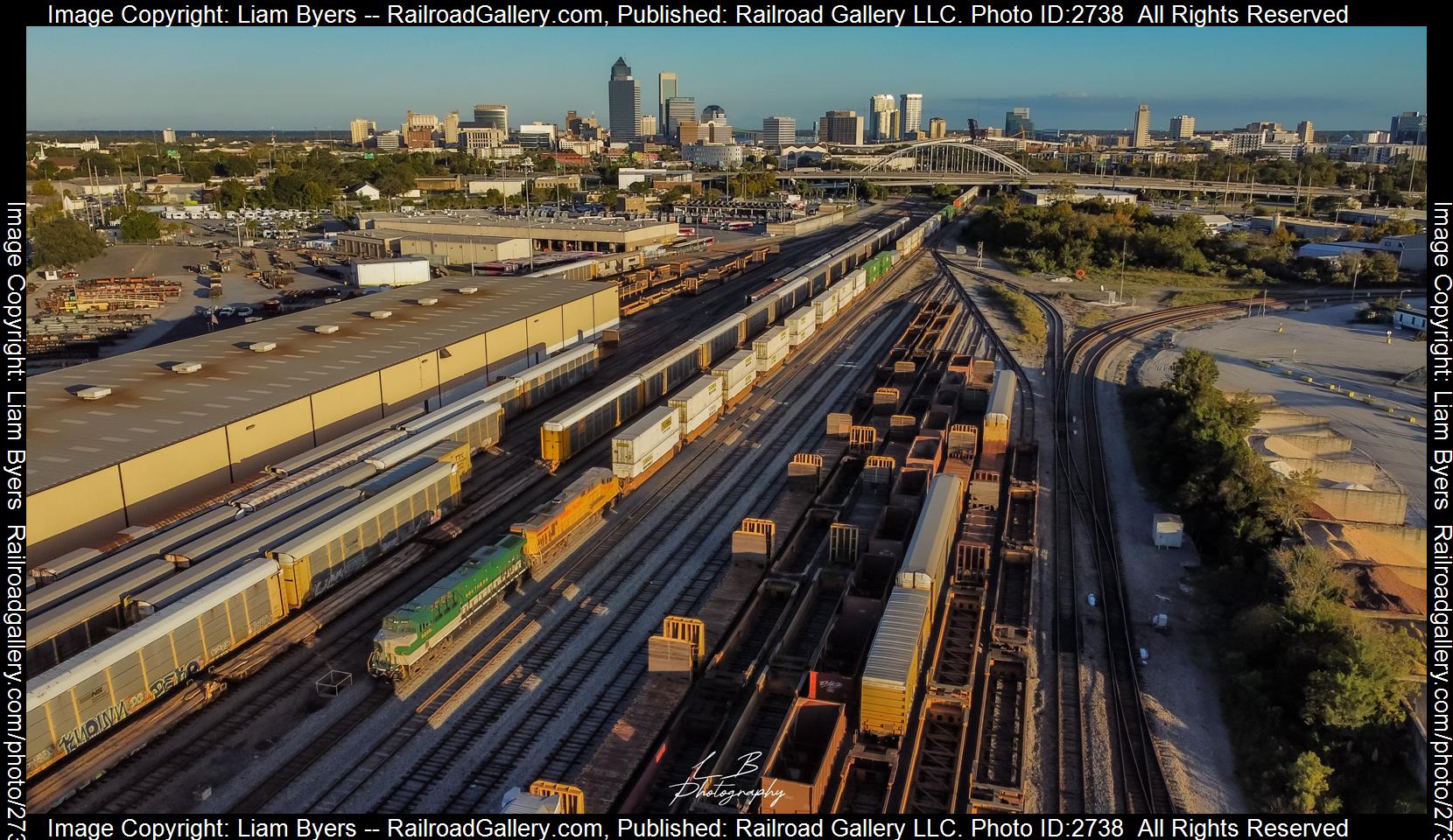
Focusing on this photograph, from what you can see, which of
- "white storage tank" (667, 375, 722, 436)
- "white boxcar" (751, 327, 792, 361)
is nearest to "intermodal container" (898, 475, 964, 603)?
"white storage tank" (667, 375, 722, 436)

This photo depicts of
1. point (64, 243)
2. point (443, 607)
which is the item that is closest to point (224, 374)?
point (443, 607)

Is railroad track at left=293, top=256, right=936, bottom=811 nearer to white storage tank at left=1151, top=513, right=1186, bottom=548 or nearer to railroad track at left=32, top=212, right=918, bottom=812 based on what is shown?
railroad track at left=32, top=212, right=918, bottom=812

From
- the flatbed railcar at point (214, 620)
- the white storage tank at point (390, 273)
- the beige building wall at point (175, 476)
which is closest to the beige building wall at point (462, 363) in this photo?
the flatbed railcar at point (214, 620)

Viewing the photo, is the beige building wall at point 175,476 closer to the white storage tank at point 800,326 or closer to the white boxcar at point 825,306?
the white storage tank at point 800,326
